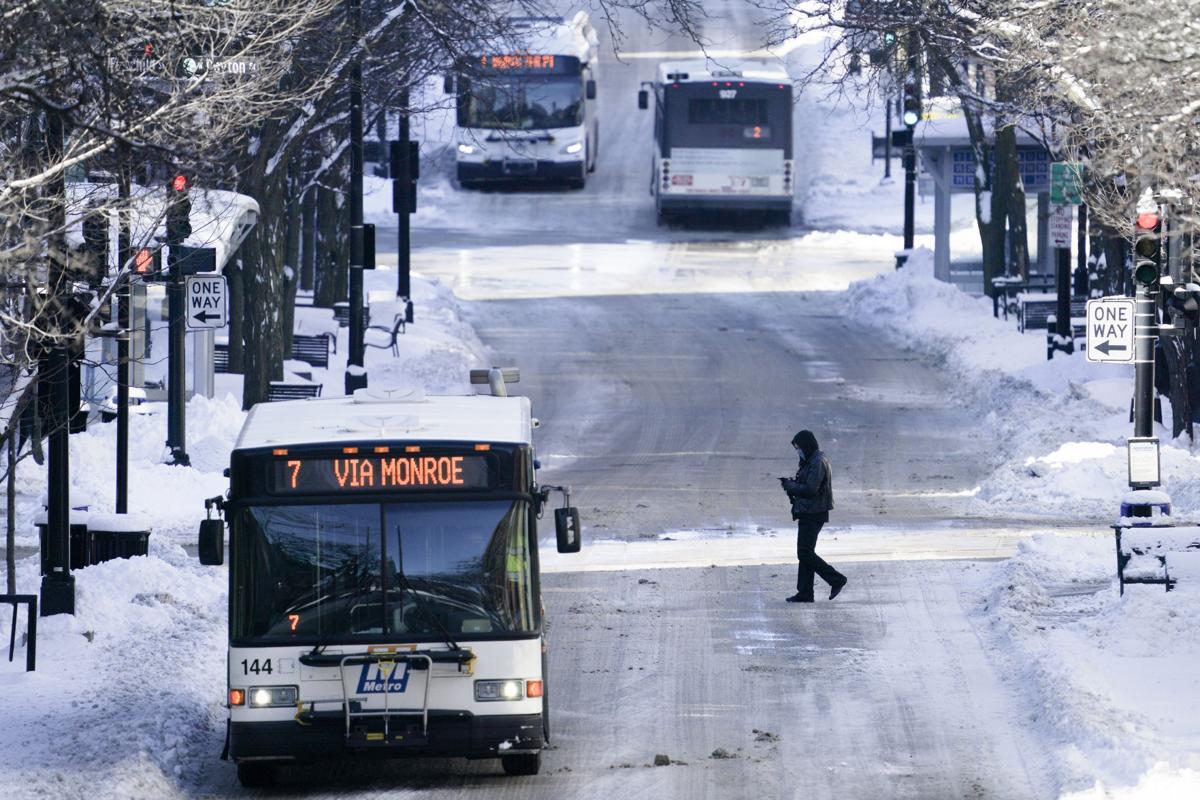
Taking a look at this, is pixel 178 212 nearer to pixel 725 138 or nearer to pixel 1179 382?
pixel 1179 382

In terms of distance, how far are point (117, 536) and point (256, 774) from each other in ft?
21.9

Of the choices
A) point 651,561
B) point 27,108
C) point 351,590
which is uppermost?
point 27,108

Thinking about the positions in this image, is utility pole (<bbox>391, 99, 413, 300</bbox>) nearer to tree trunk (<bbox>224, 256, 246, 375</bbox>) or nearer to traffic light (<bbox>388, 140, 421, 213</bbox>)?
traffic light (<bbox>388, 140, 421, 213</bbox>)

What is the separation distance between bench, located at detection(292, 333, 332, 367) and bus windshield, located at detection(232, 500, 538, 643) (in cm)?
2074

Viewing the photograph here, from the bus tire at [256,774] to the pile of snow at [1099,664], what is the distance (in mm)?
4655

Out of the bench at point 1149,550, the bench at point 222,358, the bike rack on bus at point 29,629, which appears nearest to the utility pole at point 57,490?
the bike rack on bus at point 29,629

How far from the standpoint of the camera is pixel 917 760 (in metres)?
11.7

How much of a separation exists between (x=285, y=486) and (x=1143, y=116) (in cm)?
681

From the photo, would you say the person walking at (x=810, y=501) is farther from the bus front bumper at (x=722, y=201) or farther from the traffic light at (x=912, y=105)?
the bus front bumper at (x=722, y=201)

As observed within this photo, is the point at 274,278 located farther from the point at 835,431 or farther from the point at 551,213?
the point at 551,213

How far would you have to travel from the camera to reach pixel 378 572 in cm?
1118

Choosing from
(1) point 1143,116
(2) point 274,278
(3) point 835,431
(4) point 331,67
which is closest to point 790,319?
(3) point 835,431

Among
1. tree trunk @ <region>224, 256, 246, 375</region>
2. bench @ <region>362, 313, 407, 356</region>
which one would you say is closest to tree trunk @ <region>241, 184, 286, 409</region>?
tree trunk @ <region>224, 256, 246, 375</region>

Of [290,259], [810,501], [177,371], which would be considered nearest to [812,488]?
[810,501]
